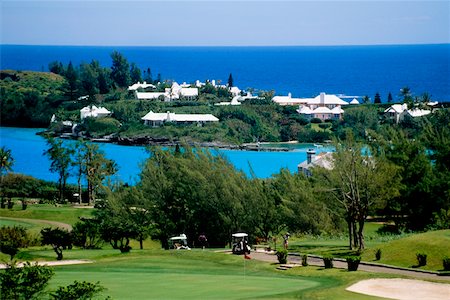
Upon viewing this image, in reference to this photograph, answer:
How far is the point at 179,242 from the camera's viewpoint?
42.3 meters

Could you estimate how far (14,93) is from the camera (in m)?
138

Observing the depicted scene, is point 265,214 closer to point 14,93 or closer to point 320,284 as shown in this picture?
point 320,284

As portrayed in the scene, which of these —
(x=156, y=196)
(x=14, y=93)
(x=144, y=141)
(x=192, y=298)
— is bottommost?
(x=192, y=298)

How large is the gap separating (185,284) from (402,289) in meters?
6.54

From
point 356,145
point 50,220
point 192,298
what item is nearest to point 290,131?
point 50,220

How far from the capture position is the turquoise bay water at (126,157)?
93875 millimetres

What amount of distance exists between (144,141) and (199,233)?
7483 cm

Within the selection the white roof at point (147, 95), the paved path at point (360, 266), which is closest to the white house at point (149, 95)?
the white roof at point (147, 95)

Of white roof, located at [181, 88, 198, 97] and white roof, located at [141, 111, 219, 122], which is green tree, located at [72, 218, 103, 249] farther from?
white roof, located at [181, 88, 198, 97]

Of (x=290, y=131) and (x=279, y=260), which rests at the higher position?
(x=290, y=131)

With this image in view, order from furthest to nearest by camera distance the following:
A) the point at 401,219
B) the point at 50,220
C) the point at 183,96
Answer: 1. the point at 183,96
2. the point at 50,220
3. the point at 401,219

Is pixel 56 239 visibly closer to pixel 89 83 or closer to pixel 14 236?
pixel 14 236

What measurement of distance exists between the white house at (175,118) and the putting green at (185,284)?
90.8 metres

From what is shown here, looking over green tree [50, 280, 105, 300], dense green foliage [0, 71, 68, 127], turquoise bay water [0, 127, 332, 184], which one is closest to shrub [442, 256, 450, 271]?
green tree [50, 280, 105, 300]
